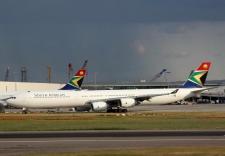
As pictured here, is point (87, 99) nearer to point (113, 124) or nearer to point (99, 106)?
point (99, 106)

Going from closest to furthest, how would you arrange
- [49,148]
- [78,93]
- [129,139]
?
[49,148] < [129,139] < [78,93]

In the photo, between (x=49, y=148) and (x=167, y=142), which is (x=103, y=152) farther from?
(x=167, y=142)

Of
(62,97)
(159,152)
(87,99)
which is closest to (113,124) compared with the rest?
(159,152)

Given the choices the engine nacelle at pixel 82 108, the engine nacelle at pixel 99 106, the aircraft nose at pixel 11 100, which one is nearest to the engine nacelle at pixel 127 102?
the engine nacelle at pixel 99 106

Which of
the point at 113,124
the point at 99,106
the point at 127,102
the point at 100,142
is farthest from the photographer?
the point at 127,102

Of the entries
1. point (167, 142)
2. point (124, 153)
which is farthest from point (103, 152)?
point (167, 142)

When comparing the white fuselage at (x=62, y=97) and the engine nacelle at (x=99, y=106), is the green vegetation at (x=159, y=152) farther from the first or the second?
the white fuselage at (x=62, y=97)

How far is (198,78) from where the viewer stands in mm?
107375

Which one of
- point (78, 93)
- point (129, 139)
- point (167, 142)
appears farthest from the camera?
point (78, 93)

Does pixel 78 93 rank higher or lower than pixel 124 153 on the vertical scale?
higher

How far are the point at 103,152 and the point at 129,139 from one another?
7.59 meters

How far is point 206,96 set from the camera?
19075 centimetres

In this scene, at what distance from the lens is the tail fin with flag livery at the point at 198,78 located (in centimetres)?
10644

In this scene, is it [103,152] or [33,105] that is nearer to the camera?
[103,152]
